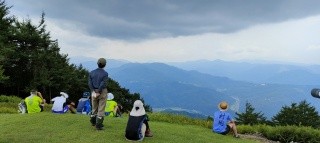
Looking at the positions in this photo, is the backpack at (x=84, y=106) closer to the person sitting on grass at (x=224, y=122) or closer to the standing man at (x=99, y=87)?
the standing man at (x=99, y=87)

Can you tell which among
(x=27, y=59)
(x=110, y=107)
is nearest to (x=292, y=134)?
(x=110, y=107)

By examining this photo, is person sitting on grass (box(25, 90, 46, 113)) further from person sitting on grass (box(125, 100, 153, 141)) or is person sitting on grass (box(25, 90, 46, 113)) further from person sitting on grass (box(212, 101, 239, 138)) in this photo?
person sitting on grass (box(212, 101, 239, 138))

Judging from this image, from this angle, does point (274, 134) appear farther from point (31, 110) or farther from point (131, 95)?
point (131, 95)

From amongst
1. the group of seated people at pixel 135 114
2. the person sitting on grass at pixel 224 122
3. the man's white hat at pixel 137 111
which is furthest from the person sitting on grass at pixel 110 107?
the man's white hat at pixel 137 111

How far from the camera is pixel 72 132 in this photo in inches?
545

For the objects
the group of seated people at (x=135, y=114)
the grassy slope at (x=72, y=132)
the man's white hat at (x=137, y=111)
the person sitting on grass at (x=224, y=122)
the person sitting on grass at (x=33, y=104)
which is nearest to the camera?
the grassy slope at (x=72, y=132)

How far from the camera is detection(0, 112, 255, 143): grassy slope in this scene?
13.0 m

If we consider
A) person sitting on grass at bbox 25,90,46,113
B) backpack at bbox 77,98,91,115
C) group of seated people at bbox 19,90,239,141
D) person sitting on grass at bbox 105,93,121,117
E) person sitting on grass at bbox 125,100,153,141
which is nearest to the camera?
person sitting on grass at bbox 125,100,153,141

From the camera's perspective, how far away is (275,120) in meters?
71.4

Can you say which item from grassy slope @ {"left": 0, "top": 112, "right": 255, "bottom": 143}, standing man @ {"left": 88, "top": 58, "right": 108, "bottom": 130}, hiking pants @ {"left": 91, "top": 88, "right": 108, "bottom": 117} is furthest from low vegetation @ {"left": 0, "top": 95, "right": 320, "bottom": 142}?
standing man @ {"left": 88, "top": 58, "right": 108, "bottom": 130}

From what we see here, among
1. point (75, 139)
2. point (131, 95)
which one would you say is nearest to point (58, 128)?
point (75, 139)

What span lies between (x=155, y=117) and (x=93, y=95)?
8.56 meters

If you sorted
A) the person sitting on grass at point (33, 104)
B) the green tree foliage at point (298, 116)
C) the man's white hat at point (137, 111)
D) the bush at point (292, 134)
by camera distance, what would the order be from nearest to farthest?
1. the man's white hat at point (137, 111)
2. the bush at point (292, 134)
3. the person sitting on grass at point (33, 104)
4. the green tree foliage at point (298, 116)

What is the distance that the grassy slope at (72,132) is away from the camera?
13.0 meters
